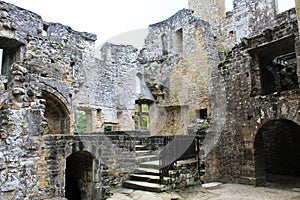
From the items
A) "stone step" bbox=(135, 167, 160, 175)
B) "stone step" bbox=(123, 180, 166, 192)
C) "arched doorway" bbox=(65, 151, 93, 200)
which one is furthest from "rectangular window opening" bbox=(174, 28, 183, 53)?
"stone step" bbox=(123, 180, 166, 192)

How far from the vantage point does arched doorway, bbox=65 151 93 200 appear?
639cm

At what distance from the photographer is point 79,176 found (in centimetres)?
668

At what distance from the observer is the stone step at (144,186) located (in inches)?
225

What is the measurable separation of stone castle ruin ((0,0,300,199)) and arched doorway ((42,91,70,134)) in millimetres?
41

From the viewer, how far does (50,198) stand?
18.5 ft

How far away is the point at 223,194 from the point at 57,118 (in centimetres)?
689

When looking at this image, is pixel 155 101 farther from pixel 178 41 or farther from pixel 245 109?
pixel 245 109

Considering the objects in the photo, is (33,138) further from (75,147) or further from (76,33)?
(76,33)

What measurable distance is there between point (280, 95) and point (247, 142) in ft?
6.09

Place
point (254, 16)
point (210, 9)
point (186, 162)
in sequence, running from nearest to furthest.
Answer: point (186, 162) < point (254, 16) < point (210, 9)

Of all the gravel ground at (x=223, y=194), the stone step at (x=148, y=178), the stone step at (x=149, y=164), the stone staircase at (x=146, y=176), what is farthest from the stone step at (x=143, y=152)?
the gravel ground at (x=223, y=194)

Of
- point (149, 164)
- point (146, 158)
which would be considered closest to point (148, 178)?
point (149, 164)

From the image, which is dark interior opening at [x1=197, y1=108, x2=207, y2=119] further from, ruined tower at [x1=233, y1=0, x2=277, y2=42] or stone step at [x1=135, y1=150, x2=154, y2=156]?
stone step at [x1=135, y1=150, x2=154, y2=156]

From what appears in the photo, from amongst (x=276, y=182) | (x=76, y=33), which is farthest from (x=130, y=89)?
(x=276, y=182)
